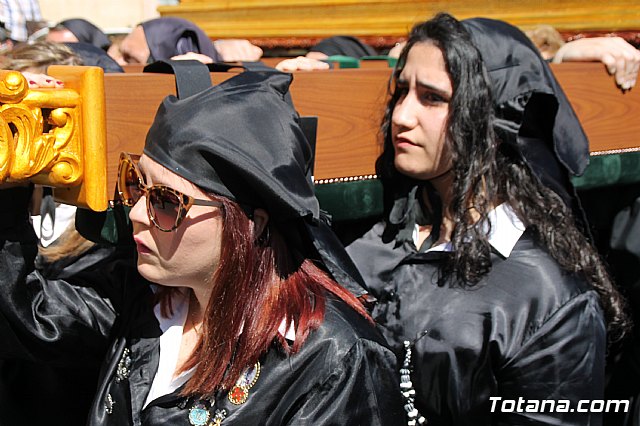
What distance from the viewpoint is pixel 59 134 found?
4.28 feet

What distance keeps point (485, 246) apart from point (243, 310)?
2.42 ft

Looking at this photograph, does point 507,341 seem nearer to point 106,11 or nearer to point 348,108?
point 348,108

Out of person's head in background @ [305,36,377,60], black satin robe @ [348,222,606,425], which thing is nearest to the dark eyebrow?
black satin robe @ [348,222,606,425]

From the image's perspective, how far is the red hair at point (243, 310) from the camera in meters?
1.31

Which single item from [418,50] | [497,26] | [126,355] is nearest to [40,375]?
[126,355]

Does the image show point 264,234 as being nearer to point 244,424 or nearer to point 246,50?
point 244,424

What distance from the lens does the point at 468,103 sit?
6.00ft

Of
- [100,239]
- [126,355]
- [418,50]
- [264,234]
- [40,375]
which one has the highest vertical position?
[418,50]

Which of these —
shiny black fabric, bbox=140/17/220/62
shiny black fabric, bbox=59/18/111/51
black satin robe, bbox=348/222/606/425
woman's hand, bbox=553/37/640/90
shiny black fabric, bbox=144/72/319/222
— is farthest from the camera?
shiny black fabric, bbox=59/18/111/51

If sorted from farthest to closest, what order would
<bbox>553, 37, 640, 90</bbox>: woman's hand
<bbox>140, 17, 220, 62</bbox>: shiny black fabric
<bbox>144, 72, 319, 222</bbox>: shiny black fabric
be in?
<bbox>140, 17, 220, 62</bbox>: shiny black fabric → <bbox>553, 37, 640, 90</bbox>: woman's hand → <bbox>144, 72, 319, 222</bbox>: shiny black fabric

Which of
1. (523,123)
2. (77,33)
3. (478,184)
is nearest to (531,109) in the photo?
(523,123)

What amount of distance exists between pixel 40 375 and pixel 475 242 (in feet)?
3.45

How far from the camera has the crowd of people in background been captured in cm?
130

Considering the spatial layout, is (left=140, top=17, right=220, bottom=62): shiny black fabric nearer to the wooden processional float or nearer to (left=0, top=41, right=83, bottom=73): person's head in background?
(left=0, top=41, right=83, bottom=73): person's head in background
